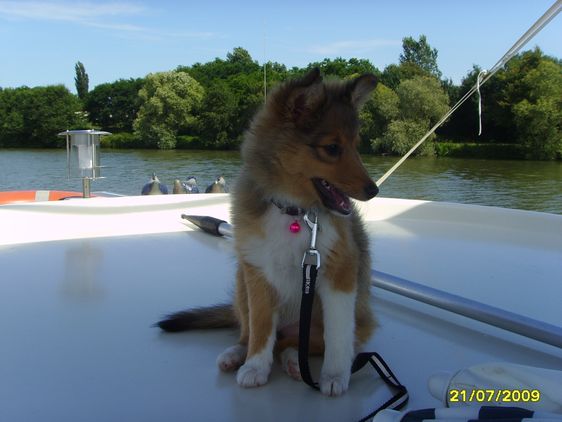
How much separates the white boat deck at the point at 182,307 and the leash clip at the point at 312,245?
15.8 inches

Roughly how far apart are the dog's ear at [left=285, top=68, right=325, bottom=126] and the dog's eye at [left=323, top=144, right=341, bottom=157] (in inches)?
4.8

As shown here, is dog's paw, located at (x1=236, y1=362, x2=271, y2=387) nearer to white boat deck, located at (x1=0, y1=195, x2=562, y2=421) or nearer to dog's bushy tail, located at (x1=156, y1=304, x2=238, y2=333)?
white boat deck, located at (x1=0, y1=195, x2=562, y2=421)

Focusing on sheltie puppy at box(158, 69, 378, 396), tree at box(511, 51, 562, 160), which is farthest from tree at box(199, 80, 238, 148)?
sheltie puppy at box(158, 69, 378, 396)

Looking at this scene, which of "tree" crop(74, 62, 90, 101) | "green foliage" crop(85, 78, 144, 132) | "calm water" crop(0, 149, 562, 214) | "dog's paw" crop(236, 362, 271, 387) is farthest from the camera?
"tree" crop(74, 62, 90, 101)

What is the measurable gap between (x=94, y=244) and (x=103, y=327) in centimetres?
147

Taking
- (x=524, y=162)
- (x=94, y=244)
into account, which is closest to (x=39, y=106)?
(x=524, y=162)

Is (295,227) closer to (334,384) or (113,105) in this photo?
(334,384)

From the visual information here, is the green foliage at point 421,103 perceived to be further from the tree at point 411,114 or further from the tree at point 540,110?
the tree at point 540,110

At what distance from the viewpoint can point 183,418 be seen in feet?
4.70

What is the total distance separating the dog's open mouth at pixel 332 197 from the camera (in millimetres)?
1788

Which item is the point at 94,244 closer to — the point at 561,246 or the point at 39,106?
the point at 561,246

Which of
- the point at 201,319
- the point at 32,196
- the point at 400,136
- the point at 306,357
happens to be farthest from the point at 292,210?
the point at 400,136

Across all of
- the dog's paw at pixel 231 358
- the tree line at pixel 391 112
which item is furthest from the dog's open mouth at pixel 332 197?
the tree line at pixel 391 112
